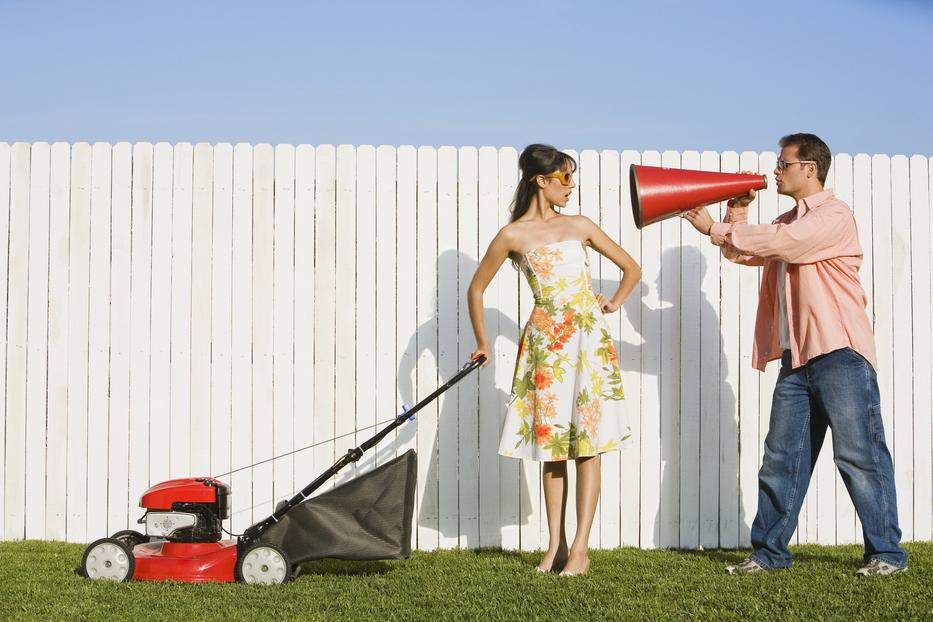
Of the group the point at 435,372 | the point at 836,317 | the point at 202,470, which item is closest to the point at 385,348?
the point at 435,372

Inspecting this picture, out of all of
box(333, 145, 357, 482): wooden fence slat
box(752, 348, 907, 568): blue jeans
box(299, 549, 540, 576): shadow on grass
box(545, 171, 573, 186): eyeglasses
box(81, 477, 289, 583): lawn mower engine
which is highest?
box(545, 171, 573, 186): eyeglasses

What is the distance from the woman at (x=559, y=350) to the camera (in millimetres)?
5375

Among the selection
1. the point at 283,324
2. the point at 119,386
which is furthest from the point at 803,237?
the point at 119,386

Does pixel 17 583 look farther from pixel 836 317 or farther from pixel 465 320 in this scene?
pixel 836 317

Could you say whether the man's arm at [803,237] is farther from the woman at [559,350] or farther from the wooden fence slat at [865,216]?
the wooden fence slat at [865,216]

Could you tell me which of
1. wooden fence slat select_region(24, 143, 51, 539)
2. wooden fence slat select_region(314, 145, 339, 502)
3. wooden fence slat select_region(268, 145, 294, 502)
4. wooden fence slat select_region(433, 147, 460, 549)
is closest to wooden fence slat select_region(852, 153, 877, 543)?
wooden fence slat select_region(433, 147, 460, 549)

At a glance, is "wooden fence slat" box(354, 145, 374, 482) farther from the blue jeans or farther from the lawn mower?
the blue jeans

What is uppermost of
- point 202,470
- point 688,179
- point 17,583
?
point 688,179

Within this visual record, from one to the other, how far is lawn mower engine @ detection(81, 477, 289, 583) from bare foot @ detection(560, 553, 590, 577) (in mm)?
1301

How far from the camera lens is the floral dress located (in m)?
5.37

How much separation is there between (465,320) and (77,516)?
236 centimetres

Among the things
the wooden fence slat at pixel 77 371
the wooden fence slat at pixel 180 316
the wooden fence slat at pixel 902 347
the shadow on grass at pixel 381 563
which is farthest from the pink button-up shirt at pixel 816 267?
the wooden fence slat at pixel 77 371

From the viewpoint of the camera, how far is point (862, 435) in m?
5.18

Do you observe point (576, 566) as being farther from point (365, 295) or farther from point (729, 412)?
point (365, 295)
